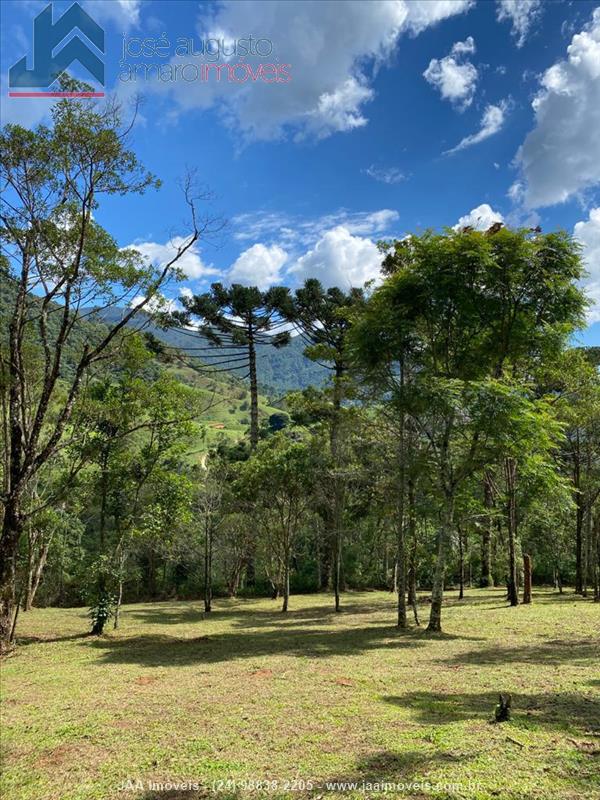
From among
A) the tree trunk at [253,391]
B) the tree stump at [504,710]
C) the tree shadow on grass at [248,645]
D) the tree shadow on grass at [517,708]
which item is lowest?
the tree shadow on grass at [248,645]

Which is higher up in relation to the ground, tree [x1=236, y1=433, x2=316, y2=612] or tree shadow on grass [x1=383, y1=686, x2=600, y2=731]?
tree [x1=236, y1=433, x2=316, y2=612]

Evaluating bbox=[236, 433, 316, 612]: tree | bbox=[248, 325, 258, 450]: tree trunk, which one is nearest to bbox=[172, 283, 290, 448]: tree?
bbox=[248, 325, 258, 450]: tree trunk

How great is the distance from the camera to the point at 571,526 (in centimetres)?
2830

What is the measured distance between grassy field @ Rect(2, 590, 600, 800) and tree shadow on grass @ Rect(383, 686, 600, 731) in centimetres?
3

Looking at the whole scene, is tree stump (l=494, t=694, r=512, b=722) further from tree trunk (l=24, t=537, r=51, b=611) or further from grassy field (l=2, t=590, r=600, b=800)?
tree trunk (l=24, t=537, r=51, b=611)

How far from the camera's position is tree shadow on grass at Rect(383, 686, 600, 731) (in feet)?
19.2

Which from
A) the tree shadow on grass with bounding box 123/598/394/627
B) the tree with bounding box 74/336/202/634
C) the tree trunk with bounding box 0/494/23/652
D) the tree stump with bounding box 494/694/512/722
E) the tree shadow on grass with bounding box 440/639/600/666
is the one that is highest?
the tree with bounding box 74/336/202/634

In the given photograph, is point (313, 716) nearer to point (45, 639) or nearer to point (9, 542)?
point (9, 542)

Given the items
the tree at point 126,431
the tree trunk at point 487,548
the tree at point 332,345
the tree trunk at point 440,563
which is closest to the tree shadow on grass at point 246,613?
the tree at point 332,345

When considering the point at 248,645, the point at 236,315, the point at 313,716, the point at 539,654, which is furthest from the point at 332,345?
the point at 313,716

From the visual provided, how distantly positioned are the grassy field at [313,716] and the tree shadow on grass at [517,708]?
0.03 metres

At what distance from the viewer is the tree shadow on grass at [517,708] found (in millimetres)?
5855

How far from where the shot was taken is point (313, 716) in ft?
21.6

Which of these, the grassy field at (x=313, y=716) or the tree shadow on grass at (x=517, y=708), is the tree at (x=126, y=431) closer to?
the grassy field at (x=313, y=716)
